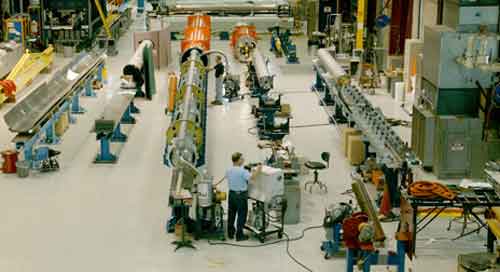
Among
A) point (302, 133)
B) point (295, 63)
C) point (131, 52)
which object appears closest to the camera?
point (302, 133)

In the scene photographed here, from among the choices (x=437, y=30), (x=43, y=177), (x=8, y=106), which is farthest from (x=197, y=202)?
(x=8, y=106)

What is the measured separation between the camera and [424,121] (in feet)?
54.0

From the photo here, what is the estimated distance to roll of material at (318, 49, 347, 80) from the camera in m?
20.7

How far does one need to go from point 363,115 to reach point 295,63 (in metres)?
12.0

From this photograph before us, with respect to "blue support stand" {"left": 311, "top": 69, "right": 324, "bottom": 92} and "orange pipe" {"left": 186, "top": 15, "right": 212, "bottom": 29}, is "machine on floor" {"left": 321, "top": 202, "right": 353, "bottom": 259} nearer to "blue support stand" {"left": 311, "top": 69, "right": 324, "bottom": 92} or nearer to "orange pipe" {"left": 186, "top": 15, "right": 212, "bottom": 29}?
"blue support stand" {"left": 311, "top": 69, "right": 324, "bottom": 92}

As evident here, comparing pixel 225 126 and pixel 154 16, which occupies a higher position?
pixel 154 16

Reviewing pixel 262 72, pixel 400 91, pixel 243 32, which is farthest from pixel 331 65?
pixel 243 32

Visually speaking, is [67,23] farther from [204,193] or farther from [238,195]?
[238,195]

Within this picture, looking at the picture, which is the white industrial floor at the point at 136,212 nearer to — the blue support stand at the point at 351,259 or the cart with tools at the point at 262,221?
the cart with tools at the point at 262,221

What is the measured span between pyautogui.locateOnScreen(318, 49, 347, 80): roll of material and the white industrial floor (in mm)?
1217

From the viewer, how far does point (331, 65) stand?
2206cm

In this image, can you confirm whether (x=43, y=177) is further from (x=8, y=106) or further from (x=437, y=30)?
(x=437, y=30)

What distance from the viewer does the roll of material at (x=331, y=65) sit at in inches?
817

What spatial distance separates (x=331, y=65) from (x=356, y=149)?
5.20m
